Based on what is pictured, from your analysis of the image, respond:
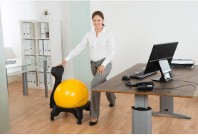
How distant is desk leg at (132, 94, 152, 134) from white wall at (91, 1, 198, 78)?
8.78ft

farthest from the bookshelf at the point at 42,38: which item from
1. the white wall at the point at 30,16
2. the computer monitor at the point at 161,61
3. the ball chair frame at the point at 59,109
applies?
the computer monitor at the point at 161,61

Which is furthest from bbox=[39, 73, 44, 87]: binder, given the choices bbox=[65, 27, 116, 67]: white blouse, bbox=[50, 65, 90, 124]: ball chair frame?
bbox=[65, 27, 116, 67]: white blouse

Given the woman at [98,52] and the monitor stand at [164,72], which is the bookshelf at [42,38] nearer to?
the woman at [98,52]

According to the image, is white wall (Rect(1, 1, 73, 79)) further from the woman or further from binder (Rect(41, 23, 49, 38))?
the woman

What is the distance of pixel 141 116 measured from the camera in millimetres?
2152

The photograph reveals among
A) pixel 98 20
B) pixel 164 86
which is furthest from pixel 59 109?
pixel 164 86

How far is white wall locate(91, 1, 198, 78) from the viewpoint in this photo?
176 inches

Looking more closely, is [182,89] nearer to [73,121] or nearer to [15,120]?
[73,121]

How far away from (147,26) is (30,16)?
2.99m

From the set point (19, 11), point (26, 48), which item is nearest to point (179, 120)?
point (26, 48)

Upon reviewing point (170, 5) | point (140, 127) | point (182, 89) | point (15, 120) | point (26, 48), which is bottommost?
point (15, 120)

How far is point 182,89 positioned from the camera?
2.10 metres

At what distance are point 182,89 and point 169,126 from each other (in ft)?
3.66

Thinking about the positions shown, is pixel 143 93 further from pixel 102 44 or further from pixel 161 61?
pixel 102 44
